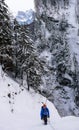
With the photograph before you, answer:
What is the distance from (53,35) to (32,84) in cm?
4751

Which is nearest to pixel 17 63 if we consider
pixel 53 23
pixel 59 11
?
pixel 53 23

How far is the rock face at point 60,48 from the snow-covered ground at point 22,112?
3052 centimetres

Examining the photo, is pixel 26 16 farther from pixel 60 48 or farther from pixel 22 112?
pixel 22 112

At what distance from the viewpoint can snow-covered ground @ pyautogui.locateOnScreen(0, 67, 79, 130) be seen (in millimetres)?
15162

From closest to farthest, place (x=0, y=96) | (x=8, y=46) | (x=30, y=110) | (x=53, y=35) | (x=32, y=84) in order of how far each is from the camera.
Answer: (x=0, y=96) → (x=30, y=110) → (x=8, y=46) → (x=32, y=84) → (x=53, y=35)

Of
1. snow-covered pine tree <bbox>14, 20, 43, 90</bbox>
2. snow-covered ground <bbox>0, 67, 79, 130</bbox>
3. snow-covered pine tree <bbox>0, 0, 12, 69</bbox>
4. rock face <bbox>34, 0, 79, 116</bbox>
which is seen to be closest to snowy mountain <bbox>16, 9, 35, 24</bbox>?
rock face <bbox>34, 0, 79, 116</bbox>

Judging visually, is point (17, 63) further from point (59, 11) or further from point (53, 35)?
point (59, 11)

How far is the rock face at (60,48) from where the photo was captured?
203ft

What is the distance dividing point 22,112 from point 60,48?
169 ft

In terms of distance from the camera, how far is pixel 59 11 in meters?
83.4

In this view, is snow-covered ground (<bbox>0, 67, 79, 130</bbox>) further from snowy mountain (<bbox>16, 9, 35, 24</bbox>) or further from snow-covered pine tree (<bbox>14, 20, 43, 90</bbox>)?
snowy mountain (<bbox>16, 9, 35, 24</bbox>)

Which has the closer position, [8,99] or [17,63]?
[8,99]

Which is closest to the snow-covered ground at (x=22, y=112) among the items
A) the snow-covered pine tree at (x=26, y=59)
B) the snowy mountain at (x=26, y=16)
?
the snow-covered pine tree at (x=26, y=59)

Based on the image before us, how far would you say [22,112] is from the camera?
20078mm
